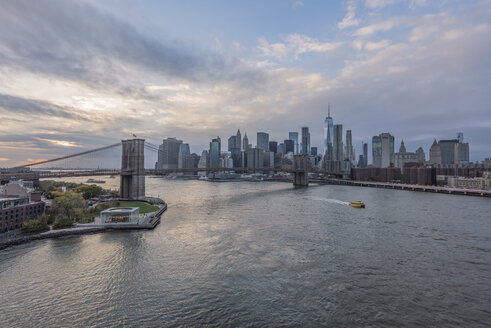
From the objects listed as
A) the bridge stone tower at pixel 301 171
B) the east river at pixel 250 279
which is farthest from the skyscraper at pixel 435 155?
the east river at pixel 250 279

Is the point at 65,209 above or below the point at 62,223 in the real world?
above

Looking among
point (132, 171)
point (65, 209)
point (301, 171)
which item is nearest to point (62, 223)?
point (65, 209)

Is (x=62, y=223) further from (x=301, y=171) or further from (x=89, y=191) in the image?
(x=301, y=171)

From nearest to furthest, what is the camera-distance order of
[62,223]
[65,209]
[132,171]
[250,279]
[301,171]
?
1. [250,279]
2. [62,223]
3. [65,209]
4. [132,171]
5. [301,171]

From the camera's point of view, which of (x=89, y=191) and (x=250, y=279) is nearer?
(x=250, y=279)

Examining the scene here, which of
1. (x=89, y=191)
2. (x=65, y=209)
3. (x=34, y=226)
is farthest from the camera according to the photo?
(x=89, y=191)

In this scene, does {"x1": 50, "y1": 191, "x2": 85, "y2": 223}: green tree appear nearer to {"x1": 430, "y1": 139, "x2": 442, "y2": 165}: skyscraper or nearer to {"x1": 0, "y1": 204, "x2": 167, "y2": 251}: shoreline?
{"x1": 0, "y1": 204, "x2": 167, "y2": 251}: shoreline
